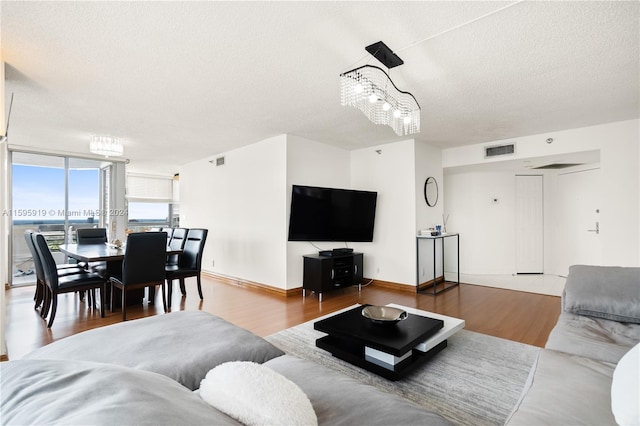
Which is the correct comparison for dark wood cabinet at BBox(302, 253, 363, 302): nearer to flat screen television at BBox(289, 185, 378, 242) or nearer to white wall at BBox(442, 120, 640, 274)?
flat screen television at BBox(289, 185, 378, 242)

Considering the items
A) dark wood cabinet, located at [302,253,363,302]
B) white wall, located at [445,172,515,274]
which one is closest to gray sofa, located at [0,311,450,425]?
dark wood cabinet, located at [302,253,363,302]

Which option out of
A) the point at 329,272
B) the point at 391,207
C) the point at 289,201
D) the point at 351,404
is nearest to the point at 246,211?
the point at 289,201

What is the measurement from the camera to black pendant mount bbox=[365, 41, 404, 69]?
7.21 ft

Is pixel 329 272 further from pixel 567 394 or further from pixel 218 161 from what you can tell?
pixel 567 394

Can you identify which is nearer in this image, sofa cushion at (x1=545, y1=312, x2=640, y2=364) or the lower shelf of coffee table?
sofa cushion at (x1=545, y1=312, x2=640, y2=364)

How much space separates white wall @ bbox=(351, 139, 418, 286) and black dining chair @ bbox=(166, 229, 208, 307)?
2711 millimetres

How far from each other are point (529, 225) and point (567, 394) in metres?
5.92

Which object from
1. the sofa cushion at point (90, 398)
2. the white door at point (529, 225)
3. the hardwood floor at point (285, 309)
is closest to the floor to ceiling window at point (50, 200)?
the hardwood floor at point (285, 309)

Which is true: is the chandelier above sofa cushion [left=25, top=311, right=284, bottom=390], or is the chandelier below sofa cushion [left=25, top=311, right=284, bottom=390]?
above

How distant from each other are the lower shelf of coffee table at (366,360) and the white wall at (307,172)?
2206mm

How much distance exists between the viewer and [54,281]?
10.5ft

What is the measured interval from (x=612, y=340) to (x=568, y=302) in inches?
20.3

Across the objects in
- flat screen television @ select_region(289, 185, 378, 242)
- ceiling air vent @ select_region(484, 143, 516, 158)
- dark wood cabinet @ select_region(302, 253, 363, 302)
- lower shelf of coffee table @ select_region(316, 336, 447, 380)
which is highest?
ceiling air vent @ select_region(484, 143, 516, 158)

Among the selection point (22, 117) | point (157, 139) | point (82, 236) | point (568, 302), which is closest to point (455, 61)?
point (568, 302)
